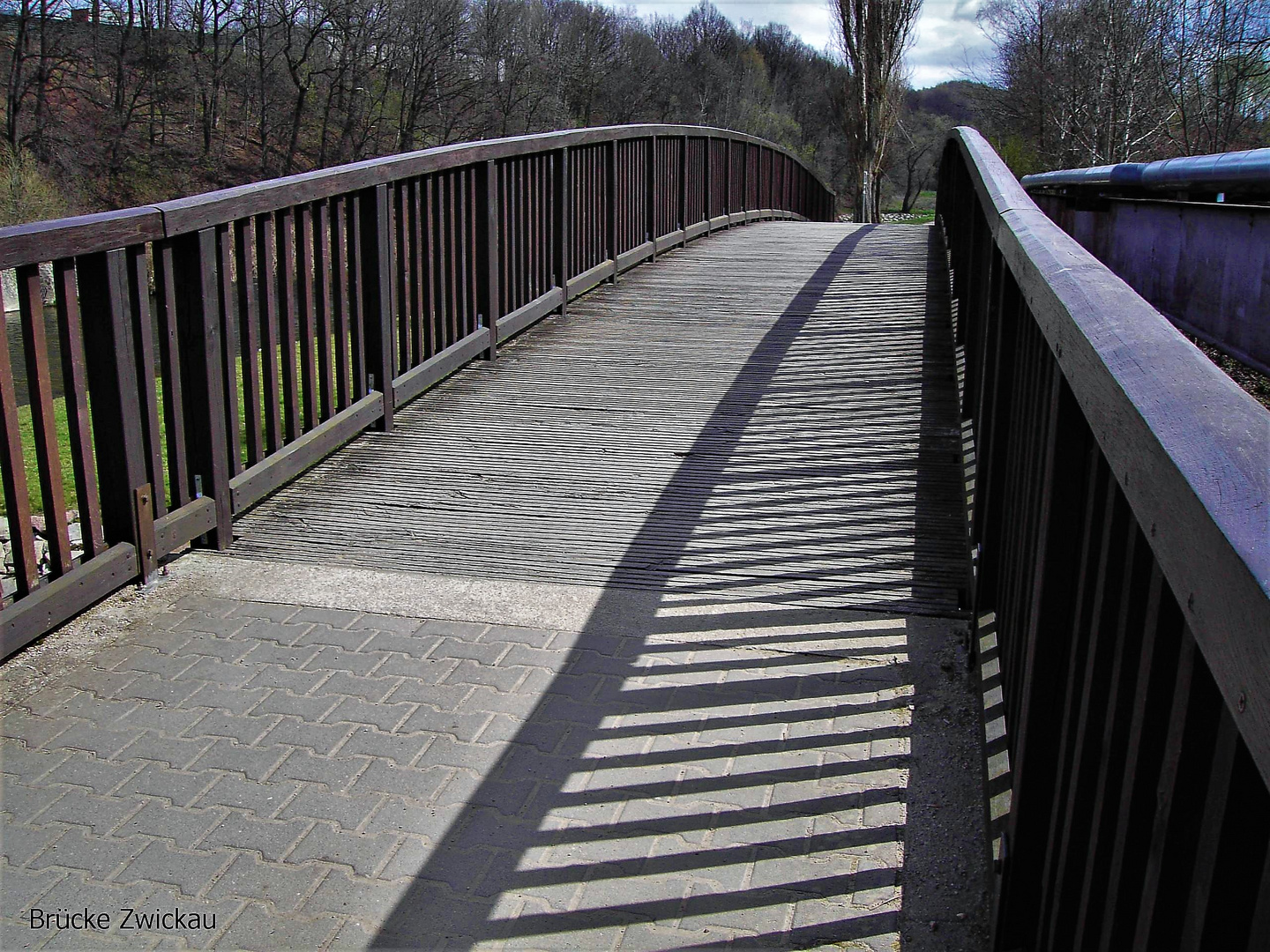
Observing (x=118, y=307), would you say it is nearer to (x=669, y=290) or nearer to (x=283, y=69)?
(x=669, y=290)

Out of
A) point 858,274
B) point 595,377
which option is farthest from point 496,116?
point 595,377

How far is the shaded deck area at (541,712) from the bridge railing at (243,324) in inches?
7.9

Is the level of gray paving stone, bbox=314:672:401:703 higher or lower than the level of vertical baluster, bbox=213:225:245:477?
lower

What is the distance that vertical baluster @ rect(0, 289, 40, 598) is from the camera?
334 cm

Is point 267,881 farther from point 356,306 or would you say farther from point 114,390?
point 356,306

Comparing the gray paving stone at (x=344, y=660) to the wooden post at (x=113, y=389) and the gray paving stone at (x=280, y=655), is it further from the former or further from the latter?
the wooden post at (x=113, y=389)

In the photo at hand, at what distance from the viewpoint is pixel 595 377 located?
7.01m

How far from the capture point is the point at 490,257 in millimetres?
7086

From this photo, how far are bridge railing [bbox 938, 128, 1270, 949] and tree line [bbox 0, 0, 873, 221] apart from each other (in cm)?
3367

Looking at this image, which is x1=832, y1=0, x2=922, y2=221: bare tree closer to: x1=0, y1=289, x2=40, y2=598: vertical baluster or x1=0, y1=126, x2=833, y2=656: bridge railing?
x1=0, y1=126, x2=833, y2=656: bridge railing

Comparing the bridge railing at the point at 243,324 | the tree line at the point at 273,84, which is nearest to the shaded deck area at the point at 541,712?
the bridge railing at the point at 243,324

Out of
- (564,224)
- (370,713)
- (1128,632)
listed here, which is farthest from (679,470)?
(1128,632)

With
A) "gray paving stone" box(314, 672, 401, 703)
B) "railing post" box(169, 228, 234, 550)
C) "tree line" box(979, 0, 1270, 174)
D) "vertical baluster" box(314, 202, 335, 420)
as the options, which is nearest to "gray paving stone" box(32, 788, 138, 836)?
"gray paving stone" box(314, 672, 401, 703)

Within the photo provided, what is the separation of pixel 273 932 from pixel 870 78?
104ft
